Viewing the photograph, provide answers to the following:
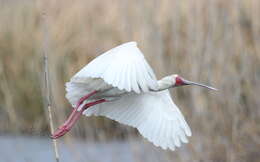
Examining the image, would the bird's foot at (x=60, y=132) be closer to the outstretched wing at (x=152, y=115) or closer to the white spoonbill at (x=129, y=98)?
the white spoonbill at (x=129, y=98)

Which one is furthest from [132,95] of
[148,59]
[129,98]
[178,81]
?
[148,59]

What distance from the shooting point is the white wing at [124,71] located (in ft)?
9.77

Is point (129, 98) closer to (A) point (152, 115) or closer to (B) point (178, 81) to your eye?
(A) point (152, 115)

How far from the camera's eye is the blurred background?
4.82 m

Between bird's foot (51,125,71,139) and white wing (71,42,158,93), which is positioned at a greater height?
white wing (71,42,158,93)

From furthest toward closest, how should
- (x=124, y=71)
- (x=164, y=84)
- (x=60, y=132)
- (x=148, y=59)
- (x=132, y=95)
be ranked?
(x=148, y=59) < (x=132, y=95) < (x=164, y=84) < (x=60, y=132) < (x=124, y=71)

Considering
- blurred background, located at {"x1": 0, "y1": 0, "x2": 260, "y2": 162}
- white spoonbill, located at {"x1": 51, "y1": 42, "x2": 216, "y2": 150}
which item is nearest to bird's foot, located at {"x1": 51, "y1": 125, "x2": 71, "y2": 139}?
white spoonbill, located at {"x1": 51, "y1": 42, "x2": 216, "y2": 150}

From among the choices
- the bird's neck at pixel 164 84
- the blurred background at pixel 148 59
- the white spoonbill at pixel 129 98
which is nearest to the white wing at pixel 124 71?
the white spoonbill at pixel 129 98

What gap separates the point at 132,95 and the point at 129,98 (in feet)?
0.09

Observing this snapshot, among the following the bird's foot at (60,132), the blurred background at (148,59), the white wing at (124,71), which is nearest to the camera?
the white wing at (124,71)

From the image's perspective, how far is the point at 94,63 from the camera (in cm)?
313

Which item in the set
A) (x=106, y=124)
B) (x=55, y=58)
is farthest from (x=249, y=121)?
(x=55, y=58)

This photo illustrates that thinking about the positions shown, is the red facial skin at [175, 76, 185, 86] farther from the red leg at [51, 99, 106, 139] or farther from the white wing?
the red leg at [51, 99, 106, 139]

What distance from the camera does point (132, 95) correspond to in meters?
3.51
